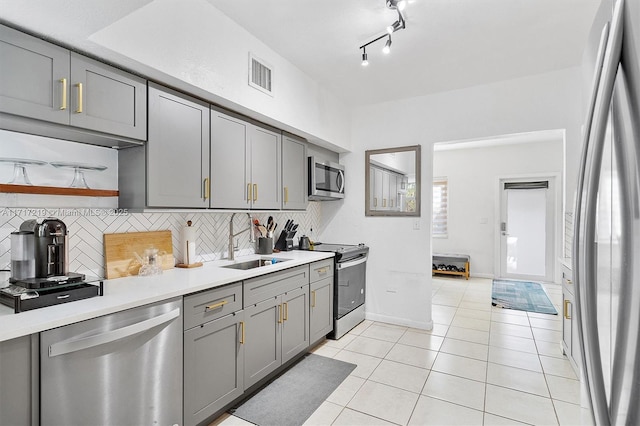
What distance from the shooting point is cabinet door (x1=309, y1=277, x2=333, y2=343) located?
315cm

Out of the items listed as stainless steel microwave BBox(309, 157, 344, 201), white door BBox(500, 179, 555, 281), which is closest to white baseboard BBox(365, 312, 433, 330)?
stainless steel microwave BBox(309, 157, 344, 201)

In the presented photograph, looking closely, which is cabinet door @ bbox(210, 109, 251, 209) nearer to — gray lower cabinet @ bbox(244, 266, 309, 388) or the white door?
gray lower cabinet @ bbox(244, 266, 309, 388)

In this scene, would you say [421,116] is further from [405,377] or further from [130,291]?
[130,291]

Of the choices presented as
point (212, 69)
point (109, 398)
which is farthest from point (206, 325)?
point (212, 69)

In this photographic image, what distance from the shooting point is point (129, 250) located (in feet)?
7.38

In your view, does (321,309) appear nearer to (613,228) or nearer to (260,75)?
(260,75)

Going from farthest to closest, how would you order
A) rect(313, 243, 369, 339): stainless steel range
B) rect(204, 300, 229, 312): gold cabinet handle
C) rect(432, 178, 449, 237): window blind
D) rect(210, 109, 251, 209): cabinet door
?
rect(432, 178, 449, 237): window blind → rect(313, 243, 369, 339): stainless steel range → rect(210, 109, 251, 209): cabinet door → rect(204, 300, 229, 312): gold cabinet handle

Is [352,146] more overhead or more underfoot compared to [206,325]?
more overhead

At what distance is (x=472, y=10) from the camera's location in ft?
7.52

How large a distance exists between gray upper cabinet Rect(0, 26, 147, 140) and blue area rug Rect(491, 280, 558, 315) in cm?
500

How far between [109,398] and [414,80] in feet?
11.5

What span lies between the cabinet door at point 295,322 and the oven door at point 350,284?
60cm

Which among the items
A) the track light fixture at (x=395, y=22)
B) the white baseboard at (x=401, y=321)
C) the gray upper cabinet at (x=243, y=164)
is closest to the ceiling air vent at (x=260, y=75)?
the gray upper cabinet at (x=243, y=164)

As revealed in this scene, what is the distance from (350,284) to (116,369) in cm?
258
